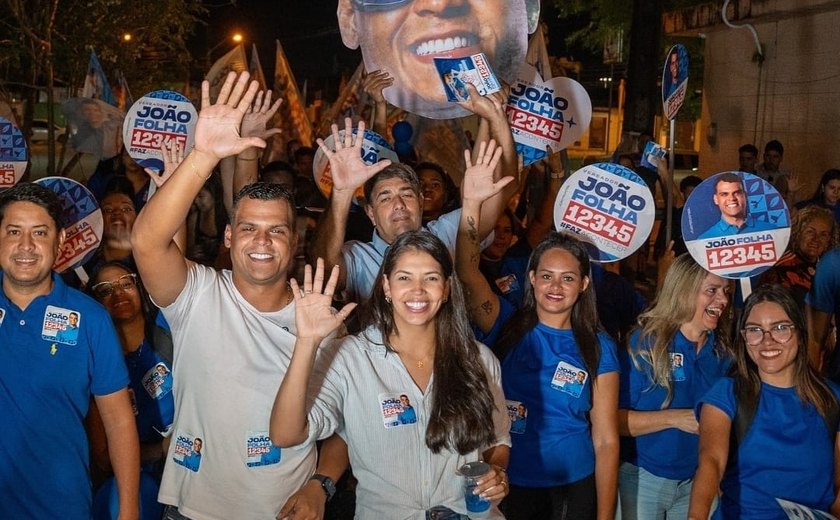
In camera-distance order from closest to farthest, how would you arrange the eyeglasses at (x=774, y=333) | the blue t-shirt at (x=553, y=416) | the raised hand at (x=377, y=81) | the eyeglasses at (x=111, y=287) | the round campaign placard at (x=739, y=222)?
1. the eyeglasses at (x=774, y=333)
2. the blue t-shirt at (x=553, y=416)
3. the eyeglasses at (x=111, y=287)
4. the round campaign placard at (x=739, y=222)
5. the raised hand at (x=377, y=81)

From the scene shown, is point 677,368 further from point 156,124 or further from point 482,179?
point 156,124

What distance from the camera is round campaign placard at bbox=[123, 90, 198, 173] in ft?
21.2

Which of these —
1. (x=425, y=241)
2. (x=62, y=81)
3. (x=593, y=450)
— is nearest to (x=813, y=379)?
(x=593, y=450)

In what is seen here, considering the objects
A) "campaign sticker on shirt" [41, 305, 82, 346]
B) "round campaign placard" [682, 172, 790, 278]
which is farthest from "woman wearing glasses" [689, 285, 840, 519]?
"campaign sticker on shirt" [41, 305, 82, 346]

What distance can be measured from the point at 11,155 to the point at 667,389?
461cm

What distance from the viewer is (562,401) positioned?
4199 mm

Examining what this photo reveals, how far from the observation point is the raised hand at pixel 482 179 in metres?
4.71

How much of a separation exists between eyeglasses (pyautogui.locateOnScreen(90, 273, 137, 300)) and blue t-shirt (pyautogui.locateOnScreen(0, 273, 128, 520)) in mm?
771

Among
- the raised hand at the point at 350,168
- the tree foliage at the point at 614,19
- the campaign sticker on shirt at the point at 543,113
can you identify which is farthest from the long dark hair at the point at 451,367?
the tree foliage at the point at 614,19

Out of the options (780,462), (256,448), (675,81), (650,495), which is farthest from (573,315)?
(675,81)

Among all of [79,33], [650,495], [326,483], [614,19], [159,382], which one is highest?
[614,19]

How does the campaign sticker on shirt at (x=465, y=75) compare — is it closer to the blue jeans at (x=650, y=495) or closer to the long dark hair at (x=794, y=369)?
Result: the long dark hair at (x=794, y=369)

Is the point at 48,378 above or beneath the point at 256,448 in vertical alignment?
above

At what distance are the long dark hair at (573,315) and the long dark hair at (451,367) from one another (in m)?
0.83
